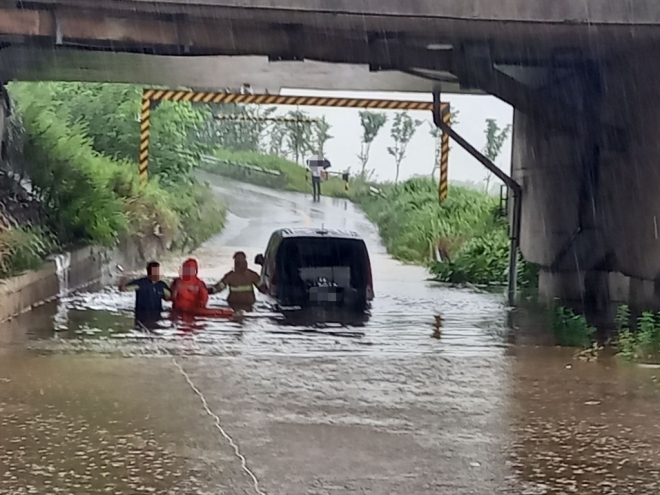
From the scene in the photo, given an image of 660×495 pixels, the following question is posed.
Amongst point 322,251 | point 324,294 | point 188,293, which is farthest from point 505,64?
point 188,293

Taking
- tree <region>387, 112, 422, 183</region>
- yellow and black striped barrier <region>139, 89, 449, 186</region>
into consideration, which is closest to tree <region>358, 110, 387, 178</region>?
tree <region>387, 112, 422, 183</region>

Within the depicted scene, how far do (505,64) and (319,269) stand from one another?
4189 millimetres

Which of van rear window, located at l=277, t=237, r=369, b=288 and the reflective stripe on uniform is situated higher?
van rear window, located at l=277, t=237, r=369, b=288

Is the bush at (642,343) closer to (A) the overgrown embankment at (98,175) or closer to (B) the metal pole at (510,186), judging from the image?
(B) the metal pole at (510,186)

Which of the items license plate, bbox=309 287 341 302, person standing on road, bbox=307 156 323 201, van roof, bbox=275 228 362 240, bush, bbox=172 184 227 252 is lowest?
license plate, bbox=309 287 341 302

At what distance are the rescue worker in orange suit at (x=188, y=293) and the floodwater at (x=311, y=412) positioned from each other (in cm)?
91

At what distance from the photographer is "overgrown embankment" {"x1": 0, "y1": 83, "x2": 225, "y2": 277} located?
19016 mm

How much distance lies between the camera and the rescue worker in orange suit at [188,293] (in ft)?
49.0

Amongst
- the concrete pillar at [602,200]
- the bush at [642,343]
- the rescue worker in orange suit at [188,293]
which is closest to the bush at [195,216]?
the concrete pillar at [602,200]

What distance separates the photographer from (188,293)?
1502 centimetres

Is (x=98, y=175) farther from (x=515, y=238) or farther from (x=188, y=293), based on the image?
(x=515, y=238)

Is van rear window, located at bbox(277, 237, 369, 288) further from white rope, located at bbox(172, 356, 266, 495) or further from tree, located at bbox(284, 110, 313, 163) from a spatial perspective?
tree, located at bbox(284, 110, 313, 163)

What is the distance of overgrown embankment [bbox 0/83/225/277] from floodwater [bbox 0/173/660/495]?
4160 mm

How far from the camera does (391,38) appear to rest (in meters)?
12.6
